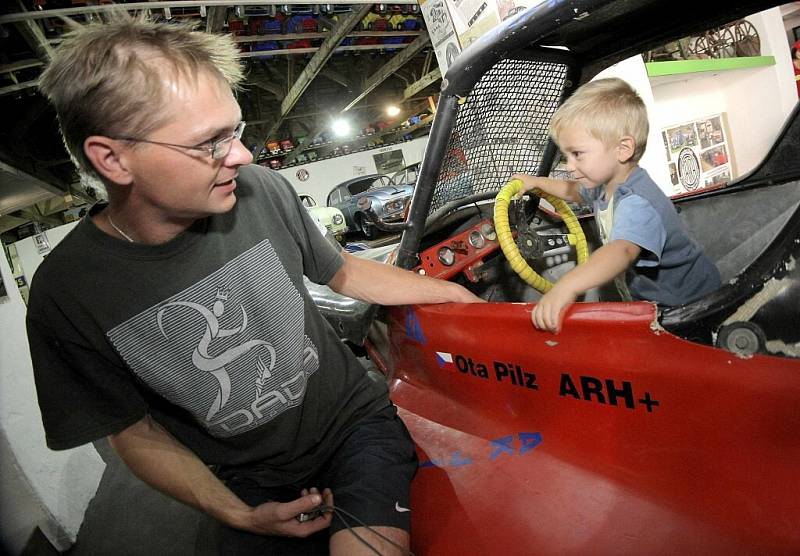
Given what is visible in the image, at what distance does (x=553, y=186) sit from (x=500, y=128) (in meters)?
0.32

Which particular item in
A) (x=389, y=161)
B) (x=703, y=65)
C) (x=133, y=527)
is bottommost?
(x=133, y=527)

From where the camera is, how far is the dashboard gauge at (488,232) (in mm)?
1774

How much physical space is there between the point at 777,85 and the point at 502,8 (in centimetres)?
424

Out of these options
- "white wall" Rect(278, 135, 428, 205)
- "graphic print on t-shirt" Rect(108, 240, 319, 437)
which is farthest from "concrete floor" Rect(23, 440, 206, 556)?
"white wall" Rect(278, 135, 428, 205)

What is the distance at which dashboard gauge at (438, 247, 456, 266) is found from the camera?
5.60ft

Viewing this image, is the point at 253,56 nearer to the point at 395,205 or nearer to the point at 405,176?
the point at 395,205

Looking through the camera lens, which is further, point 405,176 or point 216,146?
point 405,176

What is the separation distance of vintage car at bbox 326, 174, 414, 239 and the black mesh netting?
5194 mm

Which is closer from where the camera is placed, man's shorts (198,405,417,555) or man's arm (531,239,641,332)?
man's arm (531,239,641,332)

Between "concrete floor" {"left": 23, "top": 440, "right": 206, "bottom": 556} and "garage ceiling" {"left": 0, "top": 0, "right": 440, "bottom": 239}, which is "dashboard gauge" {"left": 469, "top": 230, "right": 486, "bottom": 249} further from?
"garage ceiling" {"left": 0, "top": 0, "right": 440, "bottom": 239}

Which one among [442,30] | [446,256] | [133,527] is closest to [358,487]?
[446,256]

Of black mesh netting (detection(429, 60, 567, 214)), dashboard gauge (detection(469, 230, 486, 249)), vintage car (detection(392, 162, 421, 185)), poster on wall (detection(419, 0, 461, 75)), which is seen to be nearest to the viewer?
black mesh netting (detection(429, 60, 567, 214))

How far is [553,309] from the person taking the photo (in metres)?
0.94

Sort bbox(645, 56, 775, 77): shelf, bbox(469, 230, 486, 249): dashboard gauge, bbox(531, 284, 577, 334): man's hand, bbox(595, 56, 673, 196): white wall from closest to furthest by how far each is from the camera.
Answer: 1. bbox(531, 284, 577, 334): man's hand
2. bbox(469, 230, 486, 249): dashboard gauge
3. bbox(595, 56, 673, 196): white wall
4. bbox(645, 56, 775, 77): shelf
